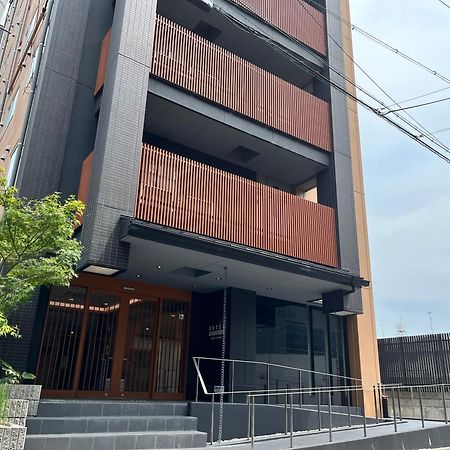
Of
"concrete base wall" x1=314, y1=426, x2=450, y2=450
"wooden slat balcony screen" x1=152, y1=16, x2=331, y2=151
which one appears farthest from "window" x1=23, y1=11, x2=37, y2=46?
"concrete base wall" x1=314, y1=426, x2=450, y2=450

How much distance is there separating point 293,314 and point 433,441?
5381 mm

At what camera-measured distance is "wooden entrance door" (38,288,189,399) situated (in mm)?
10672

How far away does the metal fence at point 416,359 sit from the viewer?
54.9 ft

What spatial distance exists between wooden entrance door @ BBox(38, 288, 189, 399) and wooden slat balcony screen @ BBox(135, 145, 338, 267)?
337 cm

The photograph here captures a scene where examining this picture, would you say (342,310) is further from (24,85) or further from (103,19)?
(24,85)

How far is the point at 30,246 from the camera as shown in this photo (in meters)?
7.35

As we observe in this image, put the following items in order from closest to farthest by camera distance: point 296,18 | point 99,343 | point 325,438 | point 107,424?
point 107,424 → point 325,438 → point 99,343 → point 296,18

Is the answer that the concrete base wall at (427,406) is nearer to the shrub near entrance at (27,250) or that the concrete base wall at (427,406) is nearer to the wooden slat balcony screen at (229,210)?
the wooden slat balcony screen at (229,210)

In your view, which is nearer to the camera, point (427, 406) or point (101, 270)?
point (101, 270)

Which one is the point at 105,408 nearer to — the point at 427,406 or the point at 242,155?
the point at 242,155

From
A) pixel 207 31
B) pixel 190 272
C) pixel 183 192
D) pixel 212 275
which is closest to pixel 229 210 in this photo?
pixel 183 192

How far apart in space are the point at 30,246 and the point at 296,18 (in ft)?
40.3

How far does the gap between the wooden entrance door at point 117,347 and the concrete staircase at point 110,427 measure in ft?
8.48

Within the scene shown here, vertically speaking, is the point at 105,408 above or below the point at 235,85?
below
